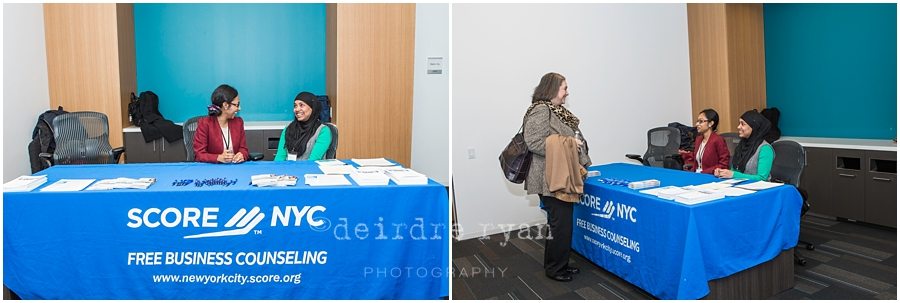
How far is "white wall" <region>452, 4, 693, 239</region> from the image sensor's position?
4.23 metres

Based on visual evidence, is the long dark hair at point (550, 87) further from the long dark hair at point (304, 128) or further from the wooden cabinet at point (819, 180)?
the wooden cabinet at point (819, 180)

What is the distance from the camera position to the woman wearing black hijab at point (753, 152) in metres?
3.15

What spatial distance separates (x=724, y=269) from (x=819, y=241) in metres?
2.06

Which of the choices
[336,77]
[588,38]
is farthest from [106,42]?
[588,38]

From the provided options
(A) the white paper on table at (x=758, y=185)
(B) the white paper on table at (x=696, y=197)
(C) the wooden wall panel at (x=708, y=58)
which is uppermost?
(C) the wooden wall panel at (x=708, y=58)

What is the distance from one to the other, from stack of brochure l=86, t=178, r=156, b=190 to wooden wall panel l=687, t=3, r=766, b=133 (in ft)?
16.6

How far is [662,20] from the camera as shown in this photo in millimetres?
5246

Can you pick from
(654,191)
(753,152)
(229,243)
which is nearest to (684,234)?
(654,191)

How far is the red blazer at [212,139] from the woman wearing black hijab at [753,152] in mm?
2994

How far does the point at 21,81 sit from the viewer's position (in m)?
4.32

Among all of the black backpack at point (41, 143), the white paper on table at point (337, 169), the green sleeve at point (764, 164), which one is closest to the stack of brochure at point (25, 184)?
the white paper on table at point (337, 169)

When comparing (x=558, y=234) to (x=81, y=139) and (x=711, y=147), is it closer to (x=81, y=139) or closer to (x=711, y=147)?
(x=711, y=147)

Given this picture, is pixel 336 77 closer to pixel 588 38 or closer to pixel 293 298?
pixel 588 38

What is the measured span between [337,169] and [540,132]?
114 centimetres
